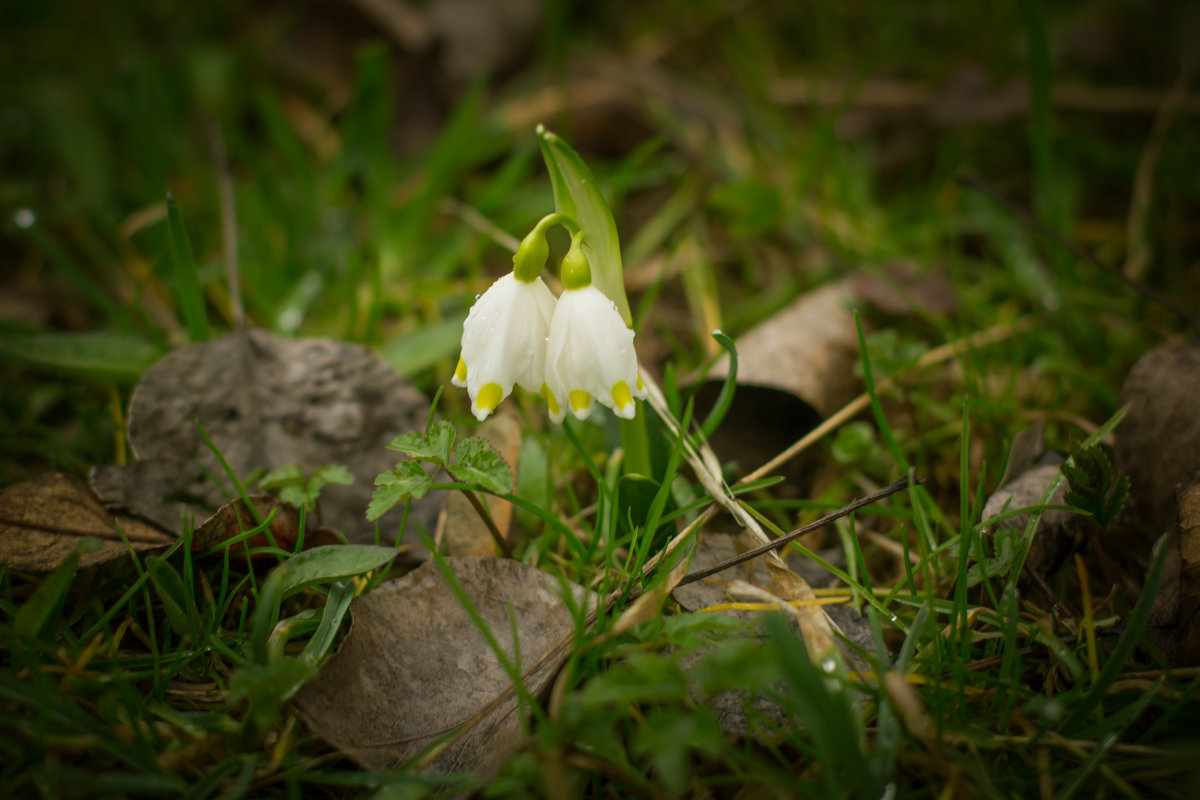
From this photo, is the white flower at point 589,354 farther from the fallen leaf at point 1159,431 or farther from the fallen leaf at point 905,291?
the fallen leaf at point 905,291

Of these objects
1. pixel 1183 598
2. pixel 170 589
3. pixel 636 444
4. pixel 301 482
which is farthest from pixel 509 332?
pixel 1183 598

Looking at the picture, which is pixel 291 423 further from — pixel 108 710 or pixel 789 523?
pixel 789 523

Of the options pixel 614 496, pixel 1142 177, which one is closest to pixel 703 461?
pixel 614 496

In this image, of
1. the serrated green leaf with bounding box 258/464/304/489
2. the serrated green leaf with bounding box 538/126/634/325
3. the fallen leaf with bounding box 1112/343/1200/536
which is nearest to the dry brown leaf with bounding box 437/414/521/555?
the serrated green leaf with bounding box 258/464/304/489

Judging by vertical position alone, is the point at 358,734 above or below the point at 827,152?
below

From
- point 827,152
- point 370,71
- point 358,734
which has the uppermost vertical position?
point 370,71

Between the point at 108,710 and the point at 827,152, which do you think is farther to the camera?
the point at 827,152

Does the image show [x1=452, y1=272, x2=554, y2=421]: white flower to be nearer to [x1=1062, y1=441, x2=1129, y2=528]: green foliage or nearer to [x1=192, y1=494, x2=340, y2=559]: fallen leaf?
[x1=192, y1=494, x2=340, y2=559]: fallen leaf
